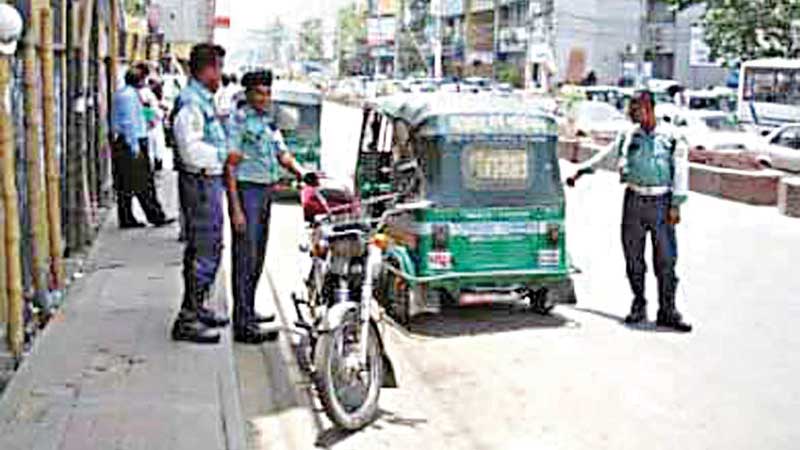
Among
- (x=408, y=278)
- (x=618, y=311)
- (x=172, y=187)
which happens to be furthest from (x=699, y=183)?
(x=408, y=278)

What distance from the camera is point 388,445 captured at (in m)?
6.90

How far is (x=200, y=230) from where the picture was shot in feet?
26.6

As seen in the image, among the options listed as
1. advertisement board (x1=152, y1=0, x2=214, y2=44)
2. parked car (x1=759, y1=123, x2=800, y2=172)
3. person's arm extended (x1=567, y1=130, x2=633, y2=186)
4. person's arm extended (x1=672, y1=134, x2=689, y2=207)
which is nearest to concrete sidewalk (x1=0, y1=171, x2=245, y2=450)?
person's arm extended (x1=567, y1=130, x2=633, y2=186)

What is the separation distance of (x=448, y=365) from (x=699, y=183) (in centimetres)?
1515

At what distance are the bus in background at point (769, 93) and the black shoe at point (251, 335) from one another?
33267 millimetres

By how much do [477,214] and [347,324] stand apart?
11.2 ft

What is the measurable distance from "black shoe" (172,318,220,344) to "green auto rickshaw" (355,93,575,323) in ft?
6.97

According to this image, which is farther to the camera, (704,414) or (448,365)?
(448,365)

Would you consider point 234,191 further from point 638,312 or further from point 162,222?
point 162,222

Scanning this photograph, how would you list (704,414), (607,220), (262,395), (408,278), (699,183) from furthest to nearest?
(699,183)
(607,220)
(408,278)
(262,395)
(704,414)

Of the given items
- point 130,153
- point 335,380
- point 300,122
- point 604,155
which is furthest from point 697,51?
point 335,380

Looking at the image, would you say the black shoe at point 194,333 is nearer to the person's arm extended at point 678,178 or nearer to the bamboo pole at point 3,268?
the bamboo pole at point 3,268

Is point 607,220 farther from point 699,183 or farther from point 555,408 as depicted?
point 555,408

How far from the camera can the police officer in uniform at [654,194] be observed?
10008mm
